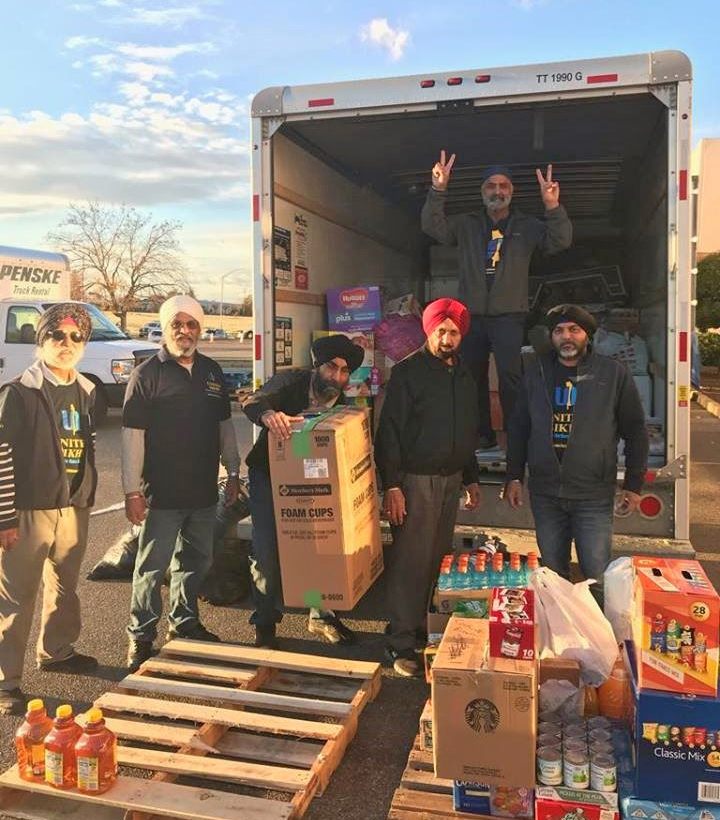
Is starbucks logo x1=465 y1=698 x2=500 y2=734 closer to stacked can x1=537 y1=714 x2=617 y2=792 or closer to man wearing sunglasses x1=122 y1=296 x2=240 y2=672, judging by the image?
stacked can x1=537 y1=714 x2=617 y2=792

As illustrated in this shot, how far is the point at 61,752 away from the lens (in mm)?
2668

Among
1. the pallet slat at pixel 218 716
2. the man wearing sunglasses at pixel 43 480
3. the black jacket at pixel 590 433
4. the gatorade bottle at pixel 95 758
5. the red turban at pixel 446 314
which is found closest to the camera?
the gatorade bottle at pixel 95 758

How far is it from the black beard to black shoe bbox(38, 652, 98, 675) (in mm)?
1789

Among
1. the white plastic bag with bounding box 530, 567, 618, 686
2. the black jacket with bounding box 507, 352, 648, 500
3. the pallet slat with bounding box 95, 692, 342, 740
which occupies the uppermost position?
the black jacket with bounding box 507, 352, 648, 500

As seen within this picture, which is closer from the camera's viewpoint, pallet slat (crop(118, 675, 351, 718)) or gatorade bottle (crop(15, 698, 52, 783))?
gatorade bottle (crop(15, 698, 52, 783))

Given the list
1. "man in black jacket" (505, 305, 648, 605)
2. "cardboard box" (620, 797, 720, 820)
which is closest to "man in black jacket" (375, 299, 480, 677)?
"man in black jacket" (505, 305, 648, 605)

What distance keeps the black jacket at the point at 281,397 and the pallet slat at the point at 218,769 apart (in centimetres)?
142

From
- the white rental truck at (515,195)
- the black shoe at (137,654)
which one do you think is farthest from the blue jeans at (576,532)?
the black shoe at (137,654)

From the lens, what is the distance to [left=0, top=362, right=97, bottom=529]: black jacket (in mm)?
3344

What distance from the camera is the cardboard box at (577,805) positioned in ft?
7.85

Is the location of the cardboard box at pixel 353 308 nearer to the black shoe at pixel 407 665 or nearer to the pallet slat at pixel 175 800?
the black shoe at pixel 407 665

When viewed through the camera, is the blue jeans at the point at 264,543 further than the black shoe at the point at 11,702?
Yes

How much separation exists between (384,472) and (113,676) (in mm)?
1703

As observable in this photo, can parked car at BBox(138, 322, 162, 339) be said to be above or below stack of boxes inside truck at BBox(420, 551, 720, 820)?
above
